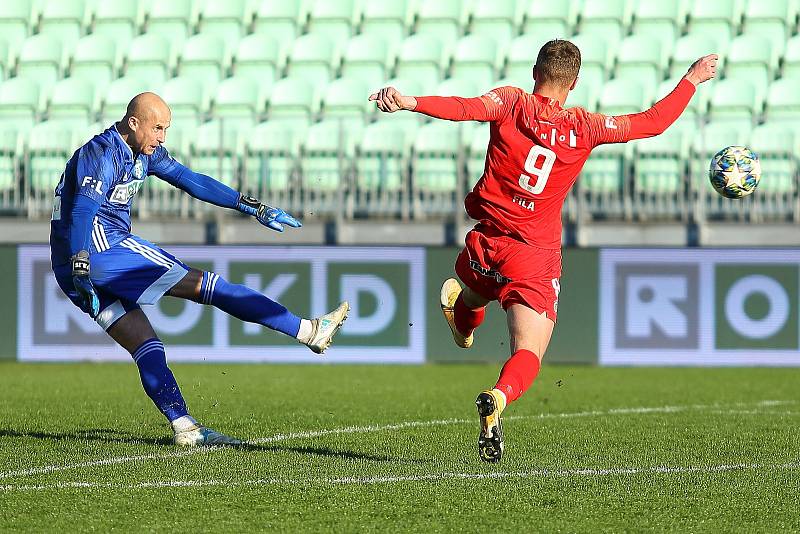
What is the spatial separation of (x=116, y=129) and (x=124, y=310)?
2.93ft

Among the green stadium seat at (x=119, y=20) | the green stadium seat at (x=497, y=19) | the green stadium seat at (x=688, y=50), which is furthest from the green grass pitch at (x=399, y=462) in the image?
the green stadium seat at (x=119, y=20)

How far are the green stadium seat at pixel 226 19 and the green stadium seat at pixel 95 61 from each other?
1245 millimetres

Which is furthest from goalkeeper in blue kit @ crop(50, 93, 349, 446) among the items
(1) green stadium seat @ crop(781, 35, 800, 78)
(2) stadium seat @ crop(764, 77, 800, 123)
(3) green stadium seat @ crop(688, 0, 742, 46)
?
(3) green stadium seat @ crop(688, 0, 742, 46)

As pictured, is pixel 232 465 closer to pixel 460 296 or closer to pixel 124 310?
pixel 124 310

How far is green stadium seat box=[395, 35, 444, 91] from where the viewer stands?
15.5 meters

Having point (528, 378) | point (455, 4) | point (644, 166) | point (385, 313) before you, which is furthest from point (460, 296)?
point (455, 4)

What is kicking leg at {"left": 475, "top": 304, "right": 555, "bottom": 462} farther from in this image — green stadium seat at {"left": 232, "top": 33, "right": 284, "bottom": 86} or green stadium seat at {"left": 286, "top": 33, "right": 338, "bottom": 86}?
green stadium seat at {"left": 232, "top": 33, "right": 284, "bottom": 86}

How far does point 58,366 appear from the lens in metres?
12.6

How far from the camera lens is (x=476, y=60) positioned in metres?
15.6

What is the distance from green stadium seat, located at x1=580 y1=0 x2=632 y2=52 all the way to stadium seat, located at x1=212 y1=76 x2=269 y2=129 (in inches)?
159

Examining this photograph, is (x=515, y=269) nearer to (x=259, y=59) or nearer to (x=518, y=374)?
(x=518, y=374)

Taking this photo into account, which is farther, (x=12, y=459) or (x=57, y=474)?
(x=12, y=459)

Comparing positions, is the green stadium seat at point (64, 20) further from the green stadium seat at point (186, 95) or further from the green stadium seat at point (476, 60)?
the green stadium seat at point (476, 60)

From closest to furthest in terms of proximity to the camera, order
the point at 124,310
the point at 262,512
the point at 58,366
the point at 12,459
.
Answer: the point at 262,512
the point at 12,459
the point at 124,310
the point at 58,366
